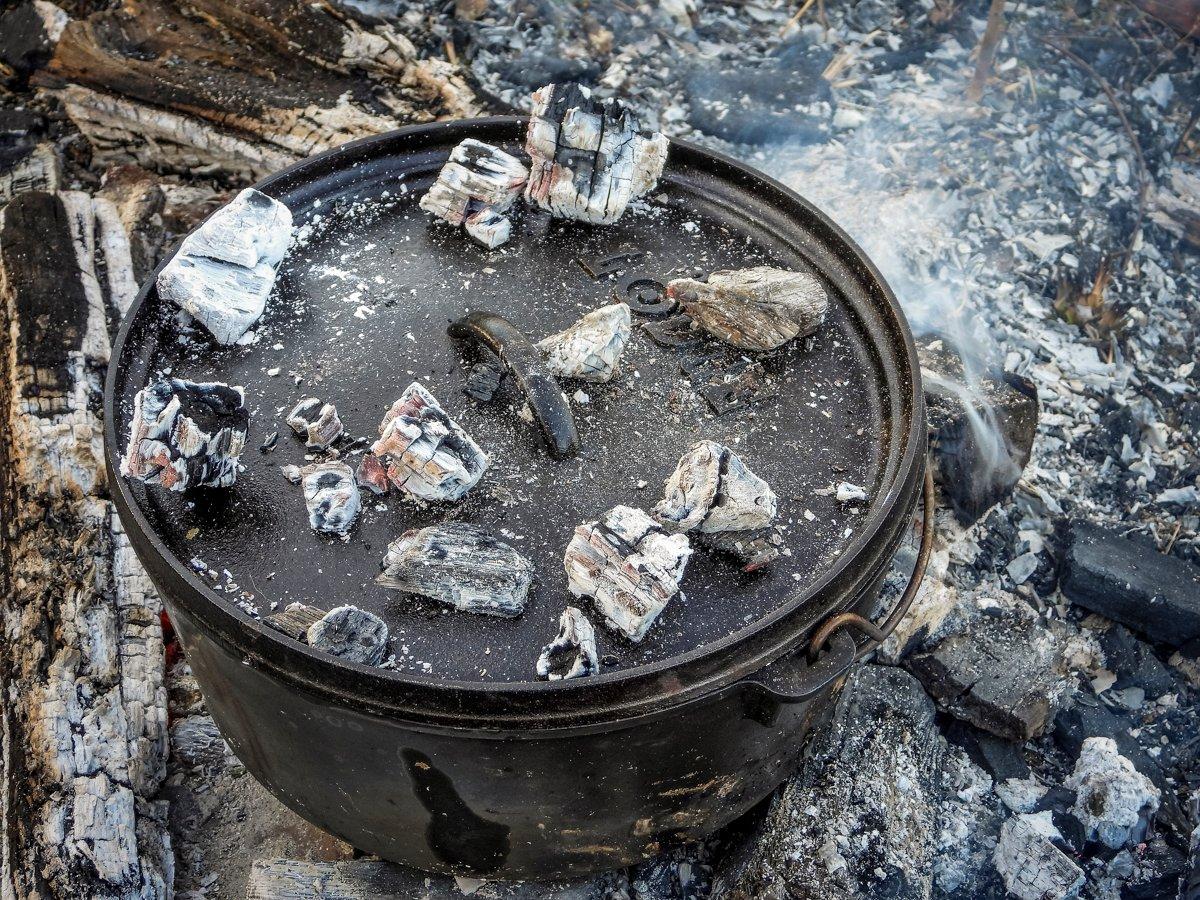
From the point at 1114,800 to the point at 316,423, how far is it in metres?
1.99

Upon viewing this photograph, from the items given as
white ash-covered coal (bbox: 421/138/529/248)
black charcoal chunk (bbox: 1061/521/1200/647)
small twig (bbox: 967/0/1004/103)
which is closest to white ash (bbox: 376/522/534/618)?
white ash-covered coal (bbox: 421/138/529/248)

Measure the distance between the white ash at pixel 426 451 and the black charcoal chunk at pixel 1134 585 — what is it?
188 centimetres

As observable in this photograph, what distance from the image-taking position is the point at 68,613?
257cm

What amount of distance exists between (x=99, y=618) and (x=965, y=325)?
271 cm

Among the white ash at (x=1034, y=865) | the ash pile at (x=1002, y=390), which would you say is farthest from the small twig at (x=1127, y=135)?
the white ash at (x=1034, y=865)

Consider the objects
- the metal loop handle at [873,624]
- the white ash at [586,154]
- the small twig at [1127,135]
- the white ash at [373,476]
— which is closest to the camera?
the metal loop handle at [873,624]

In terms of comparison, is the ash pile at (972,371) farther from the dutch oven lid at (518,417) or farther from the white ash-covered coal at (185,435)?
the white ash-covered coal at (185,435)

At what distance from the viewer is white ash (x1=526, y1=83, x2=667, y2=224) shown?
2.17m

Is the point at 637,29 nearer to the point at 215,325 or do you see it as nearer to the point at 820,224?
the point at 820,224

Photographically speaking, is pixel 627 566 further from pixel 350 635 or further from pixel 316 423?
pixel 316 423

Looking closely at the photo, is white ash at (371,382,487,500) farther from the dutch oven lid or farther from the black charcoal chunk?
the black charcoal chunk

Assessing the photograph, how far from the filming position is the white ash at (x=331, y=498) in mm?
1746

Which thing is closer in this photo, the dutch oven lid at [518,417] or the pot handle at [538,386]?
the dutch oven lid at [518,417]

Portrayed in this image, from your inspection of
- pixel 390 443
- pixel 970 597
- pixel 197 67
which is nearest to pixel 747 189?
pixel 390 443
